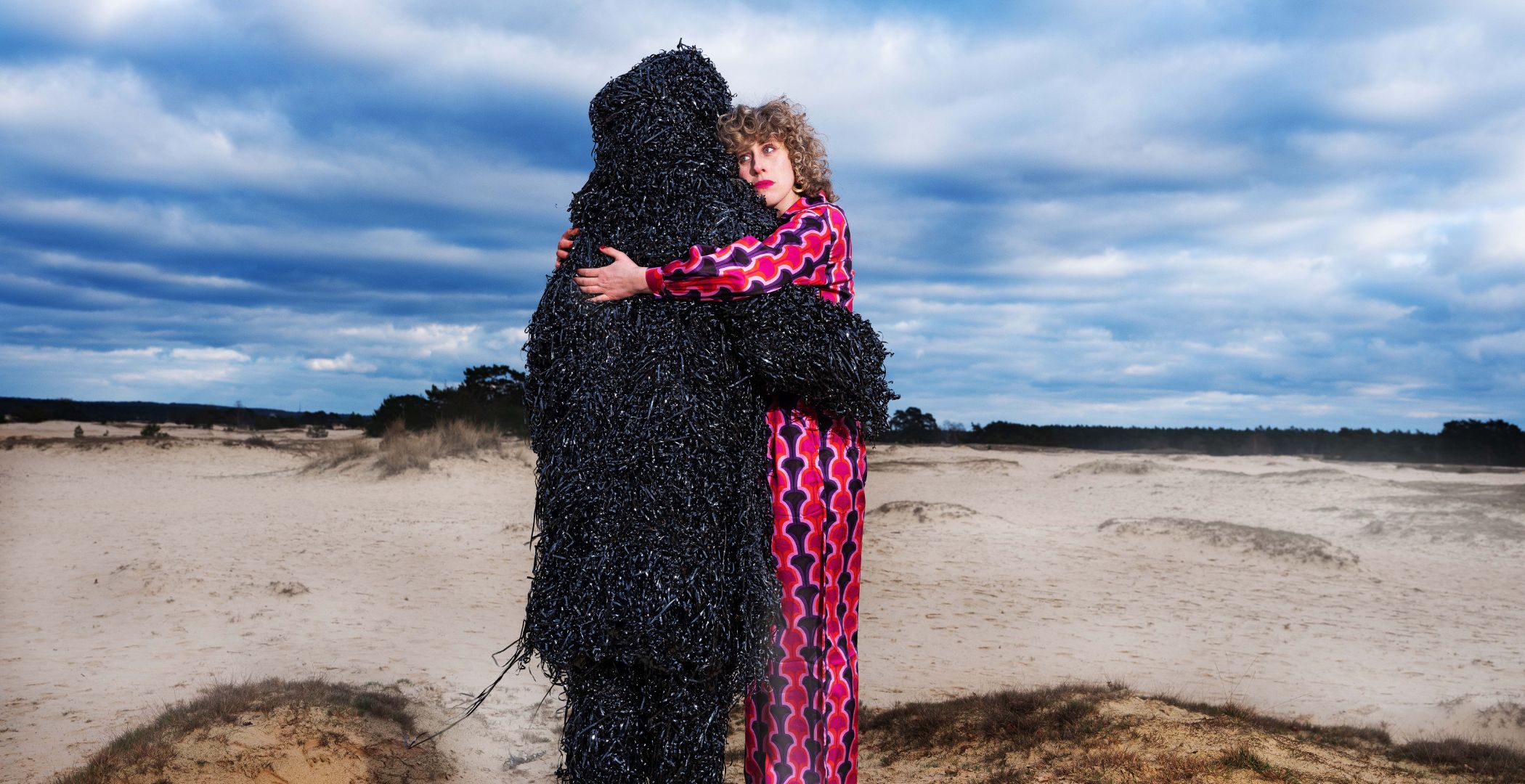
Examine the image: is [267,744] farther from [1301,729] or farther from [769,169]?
[1301,729]

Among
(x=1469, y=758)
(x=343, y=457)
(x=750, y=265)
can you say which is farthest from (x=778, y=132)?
(x=343, y=457)

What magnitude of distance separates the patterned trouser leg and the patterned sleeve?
481 millimetres

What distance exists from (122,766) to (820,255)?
14.2 feet

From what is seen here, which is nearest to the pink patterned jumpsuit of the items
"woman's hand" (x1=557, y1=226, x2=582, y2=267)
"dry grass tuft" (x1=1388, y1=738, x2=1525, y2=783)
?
"woman's hand" (x1=557, y1=226, x2=582, y2=267)

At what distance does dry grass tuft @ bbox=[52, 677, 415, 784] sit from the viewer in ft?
16.0

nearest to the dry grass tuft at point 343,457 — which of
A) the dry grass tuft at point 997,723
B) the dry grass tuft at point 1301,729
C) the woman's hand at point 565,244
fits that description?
the dry grass tuft at point 997,723

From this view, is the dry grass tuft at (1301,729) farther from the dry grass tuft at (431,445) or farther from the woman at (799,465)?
the dry grass tuft at (431,445)

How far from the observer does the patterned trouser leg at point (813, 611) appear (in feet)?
11.1

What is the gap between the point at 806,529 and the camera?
3.39m

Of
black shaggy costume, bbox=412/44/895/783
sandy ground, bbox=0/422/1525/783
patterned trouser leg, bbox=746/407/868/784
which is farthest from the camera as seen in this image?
sandy ground, bbox=0/422/1525/783

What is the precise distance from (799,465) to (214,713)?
12.9 feet

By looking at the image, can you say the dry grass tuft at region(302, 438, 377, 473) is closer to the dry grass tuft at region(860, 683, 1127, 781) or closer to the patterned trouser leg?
the dry grass tuft at region(860, 683, 1127, 781)

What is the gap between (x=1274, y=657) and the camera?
10.1 meters

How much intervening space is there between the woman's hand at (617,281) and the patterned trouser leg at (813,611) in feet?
2.10
